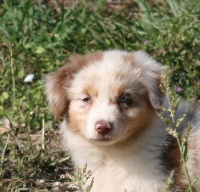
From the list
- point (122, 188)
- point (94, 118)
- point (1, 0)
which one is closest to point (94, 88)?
point (94, 118)

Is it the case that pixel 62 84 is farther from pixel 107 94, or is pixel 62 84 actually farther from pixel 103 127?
pixel 103 127

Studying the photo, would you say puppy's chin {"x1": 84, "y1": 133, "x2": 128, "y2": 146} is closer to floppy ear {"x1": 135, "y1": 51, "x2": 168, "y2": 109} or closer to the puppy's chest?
the puppy's chest

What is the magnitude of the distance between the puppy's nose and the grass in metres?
1.49

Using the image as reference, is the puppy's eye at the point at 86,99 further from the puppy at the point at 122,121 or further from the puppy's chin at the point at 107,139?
the puppy's chin at the point at 107,139

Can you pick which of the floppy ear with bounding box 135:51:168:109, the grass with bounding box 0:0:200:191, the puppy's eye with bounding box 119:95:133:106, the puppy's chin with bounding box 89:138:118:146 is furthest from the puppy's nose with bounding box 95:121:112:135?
the grass with bounding box 0:0:200:191

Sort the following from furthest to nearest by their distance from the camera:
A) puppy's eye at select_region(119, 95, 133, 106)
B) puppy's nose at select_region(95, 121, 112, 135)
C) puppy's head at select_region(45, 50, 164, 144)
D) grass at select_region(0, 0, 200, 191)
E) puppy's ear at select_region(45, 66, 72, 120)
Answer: grass at select_region(0, 0, 200, 191) → puppy's ear at select_region(45, 66, 72, 120) → puppy's eye at select_region(119, 95, 133, 106) → puppy's head at select_region(45, 50, 164, 144) → puppy's nose at select_region(95, 121, 112, 135)

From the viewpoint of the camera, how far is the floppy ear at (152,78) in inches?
215

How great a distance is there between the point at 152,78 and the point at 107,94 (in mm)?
430

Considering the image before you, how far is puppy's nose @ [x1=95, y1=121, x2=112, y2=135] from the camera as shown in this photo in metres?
5.15

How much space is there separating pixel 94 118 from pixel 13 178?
1294 millimetres

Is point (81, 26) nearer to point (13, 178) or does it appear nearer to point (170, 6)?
point (170, 6)

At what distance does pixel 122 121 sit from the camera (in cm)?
530

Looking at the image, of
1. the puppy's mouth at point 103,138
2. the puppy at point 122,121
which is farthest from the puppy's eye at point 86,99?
the puppy's mouth at point 103,138

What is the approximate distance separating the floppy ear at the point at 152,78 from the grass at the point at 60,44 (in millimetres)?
1407
